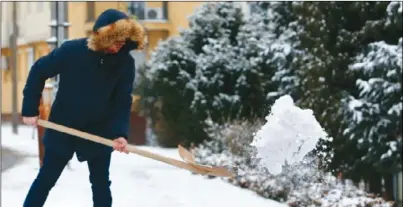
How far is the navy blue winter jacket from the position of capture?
491cm

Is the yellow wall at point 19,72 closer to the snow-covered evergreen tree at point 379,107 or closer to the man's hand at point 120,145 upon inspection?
the snow-covered evergreen tree at point 379,107

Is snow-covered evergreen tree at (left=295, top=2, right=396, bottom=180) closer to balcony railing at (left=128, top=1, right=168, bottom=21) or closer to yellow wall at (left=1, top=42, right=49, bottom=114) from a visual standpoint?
yellow wall at (left=1, top=42, right=49, bottom=114)

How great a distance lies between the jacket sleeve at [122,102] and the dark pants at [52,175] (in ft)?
0.72

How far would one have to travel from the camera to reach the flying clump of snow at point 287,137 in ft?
20.1

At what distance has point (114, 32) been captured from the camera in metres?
4.84

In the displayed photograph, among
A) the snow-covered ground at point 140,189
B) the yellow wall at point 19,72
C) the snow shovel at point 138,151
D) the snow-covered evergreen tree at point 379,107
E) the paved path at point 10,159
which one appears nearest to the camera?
the snow shovel at point 138,151

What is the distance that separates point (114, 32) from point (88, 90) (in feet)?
1.29

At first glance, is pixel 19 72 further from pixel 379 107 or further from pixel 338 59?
pixel 379 107

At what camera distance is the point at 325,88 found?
1537 centimetres

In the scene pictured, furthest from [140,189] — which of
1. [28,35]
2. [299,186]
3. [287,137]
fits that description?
[28,35]

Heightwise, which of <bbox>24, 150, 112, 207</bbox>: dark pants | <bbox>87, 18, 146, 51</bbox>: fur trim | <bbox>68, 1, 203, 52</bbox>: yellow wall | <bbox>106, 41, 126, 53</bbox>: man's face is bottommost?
<bbox>24, 150, 112, 207</bbox>: dark pants

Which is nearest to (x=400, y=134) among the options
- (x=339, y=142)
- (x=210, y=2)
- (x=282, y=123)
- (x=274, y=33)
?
(x=339, y=142)

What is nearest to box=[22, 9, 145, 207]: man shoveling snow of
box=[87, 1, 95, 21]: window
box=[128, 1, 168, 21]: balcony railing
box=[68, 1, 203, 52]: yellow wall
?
A: box=[68, 1, 203, 52]: yellow wall

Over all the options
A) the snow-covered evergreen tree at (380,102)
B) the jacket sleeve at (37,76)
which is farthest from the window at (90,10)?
the jacket sleeve at (37,76)
